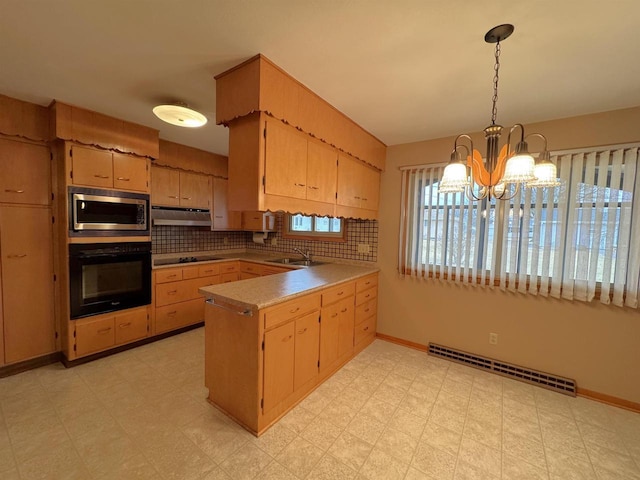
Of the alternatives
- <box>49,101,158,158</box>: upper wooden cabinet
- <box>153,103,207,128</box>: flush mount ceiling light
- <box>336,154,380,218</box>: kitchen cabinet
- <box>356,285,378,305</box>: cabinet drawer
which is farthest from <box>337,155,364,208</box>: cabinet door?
<box>49,101,158,158</box>: upper wooden cabinet

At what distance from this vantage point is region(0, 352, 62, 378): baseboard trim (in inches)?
91.8

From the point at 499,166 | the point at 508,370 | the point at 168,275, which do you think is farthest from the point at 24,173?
the point at 508,370

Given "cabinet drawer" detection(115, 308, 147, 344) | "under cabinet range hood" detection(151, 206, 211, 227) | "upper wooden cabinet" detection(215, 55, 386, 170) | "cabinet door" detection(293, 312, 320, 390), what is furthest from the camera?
"under cabinet range hood" detection(151, 206, 211, 227)

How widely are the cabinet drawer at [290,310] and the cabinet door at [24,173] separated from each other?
2538 mm

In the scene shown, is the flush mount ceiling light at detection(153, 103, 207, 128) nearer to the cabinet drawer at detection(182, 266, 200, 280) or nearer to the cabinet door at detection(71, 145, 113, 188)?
the cabinet door at detection(71, 145, 113, 188)

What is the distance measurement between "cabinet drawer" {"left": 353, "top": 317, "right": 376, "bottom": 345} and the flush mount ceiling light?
2498 mm

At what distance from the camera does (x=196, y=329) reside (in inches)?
138

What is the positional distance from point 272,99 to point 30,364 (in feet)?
10.7

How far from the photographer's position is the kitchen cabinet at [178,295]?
3.11 metres

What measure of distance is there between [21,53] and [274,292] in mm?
2167

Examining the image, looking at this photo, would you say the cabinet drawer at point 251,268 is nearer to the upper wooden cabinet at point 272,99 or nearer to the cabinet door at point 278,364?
the cabinet door at point 278,364

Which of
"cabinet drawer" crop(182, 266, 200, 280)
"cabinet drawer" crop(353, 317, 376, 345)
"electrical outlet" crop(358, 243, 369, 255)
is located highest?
"electrical outlet" crop(358, 243, 369, 255)

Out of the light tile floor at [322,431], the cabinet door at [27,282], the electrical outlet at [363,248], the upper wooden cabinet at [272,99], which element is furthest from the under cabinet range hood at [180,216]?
the electrical outlet at [363,248]

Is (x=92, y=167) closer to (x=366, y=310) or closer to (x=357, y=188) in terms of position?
(x=357, y=188)
